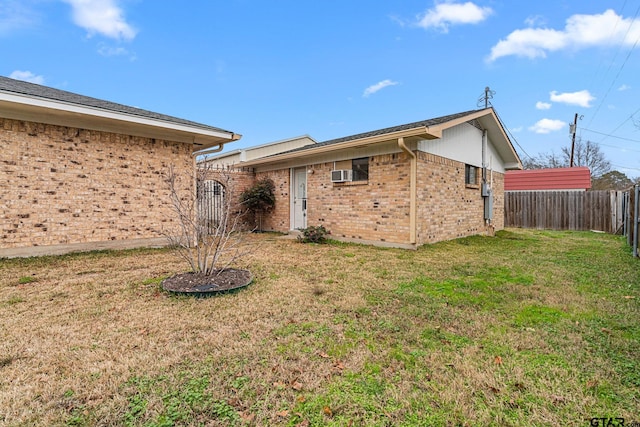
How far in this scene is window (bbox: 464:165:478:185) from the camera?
32.9 feet

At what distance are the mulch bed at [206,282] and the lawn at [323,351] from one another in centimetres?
14

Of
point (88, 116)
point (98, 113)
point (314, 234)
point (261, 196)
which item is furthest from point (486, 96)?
point (88, 116)

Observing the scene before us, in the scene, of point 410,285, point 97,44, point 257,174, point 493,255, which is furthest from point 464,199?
point 97,44

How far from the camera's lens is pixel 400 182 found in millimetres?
7832

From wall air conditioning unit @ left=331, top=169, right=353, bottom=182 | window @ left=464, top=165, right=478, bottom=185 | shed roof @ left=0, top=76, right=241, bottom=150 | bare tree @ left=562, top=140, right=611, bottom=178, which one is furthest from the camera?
bare tree @ left=562, top=140, right=611, bottom=178

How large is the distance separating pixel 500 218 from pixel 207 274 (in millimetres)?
12382

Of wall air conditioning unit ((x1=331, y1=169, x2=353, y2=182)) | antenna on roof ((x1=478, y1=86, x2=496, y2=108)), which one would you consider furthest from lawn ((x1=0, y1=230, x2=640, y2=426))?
antenna on roof ((x1=478, y1=86, x2=496, y2=108))

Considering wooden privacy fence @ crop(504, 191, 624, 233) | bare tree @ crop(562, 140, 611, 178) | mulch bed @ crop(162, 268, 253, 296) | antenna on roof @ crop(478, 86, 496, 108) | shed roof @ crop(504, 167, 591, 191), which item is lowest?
mulch bed @ crop(162, 268, 253, 296)

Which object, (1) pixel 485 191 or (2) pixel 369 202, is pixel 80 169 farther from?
(1) pixel 485 191

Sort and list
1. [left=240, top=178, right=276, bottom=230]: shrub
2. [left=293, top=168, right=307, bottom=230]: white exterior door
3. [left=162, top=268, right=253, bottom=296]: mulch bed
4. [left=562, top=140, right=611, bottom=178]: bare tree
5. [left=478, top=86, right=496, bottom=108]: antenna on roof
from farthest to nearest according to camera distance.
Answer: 1. [left=562, top=140, right=611, bottom=178]: bare tree
2. [left=478, top=86, right=496, bottom=108]: antenna on roof
3. [left=240, top=178, right=276, bottom=230]: shrub
4. [left=293, top=168, right=307, bottom=230]: white exterior door
5. [left=162, top=268, right=253, bottom=296]: mulch bed

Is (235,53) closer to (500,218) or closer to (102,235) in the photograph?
(102,235)

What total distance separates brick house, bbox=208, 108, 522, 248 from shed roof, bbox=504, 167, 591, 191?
5.92 meters

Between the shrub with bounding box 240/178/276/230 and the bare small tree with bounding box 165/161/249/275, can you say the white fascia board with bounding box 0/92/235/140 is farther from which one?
the shrub with bounding box 240/178/276/230

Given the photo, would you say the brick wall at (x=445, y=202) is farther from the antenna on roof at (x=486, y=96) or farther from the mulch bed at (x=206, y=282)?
the antenna on roof at (x=486, y=96)
